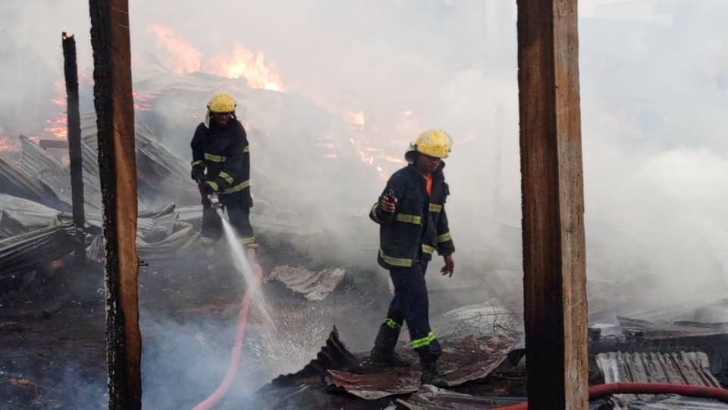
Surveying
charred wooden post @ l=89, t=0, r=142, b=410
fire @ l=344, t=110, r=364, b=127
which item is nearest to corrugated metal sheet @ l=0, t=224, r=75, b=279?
charred wooden post @ l=89, t=0, r=142, b=410

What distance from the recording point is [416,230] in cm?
493

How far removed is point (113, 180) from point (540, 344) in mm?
1737

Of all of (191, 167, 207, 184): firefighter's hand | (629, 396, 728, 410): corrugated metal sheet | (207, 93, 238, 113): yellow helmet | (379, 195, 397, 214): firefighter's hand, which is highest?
(207, 93, 238, 113): yellow helmet

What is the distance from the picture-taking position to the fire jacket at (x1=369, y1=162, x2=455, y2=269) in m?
4.86

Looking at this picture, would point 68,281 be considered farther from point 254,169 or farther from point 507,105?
point 507,105

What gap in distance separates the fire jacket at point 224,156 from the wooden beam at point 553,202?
5327 millimetres

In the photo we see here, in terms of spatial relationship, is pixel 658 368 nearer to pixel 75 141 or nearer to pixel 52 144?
pixel 75 141

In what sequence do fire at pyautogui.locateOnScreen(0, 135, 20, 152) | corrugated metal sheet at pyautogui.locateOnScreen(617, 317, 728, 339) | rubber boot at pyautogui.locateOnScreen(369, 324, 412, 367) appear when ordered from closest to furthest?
rubber boot at pyautogui.locateOnScreen(369, 324, 412, 367) < corrugated metal sheet at pyautogui.locateOnScreen(617, 317, 728, 339) < fire at pyautogui.locateOnScreen(0, 135, 20, 152)

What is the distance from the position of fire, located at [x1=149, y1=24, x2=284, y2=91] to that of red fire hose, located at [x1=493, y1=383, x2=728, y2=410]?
13.6 meters

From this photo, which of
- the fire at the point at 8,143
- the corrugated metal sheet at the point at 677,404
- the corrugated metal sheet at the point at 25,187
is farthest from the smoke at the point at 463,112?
the corrugated metal sheet at the point at 677,404

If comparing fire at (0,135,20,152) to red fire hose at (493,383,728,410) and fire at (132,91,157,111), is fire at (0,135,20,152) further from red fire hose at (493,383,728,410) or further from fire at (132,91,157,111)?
red fire hose at (493,383,728,410)

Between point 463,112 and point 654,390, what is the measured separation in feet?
36.9

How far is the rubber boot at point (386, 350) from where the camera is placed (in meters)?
5.18

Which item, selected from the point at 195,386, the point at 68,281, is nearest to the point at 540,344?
the point at 195,386
